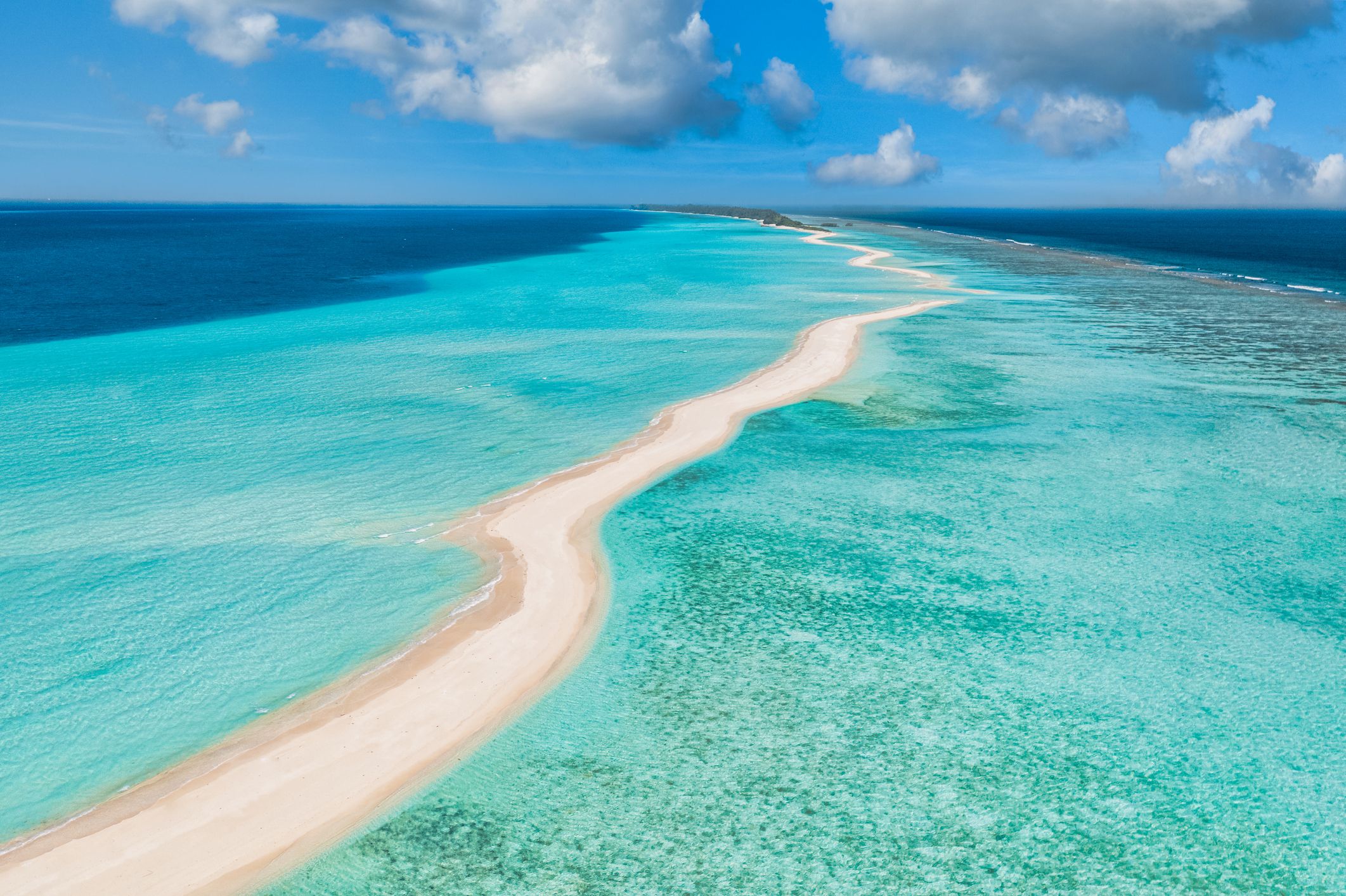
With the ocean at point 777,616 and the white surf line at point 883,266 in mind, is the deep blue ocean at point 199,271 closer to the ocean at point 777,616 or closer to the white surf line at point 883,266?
the ocean at point 777,616

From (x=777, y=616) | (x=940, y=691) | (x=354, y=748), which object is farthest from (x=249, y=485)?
(x=940, y=691)

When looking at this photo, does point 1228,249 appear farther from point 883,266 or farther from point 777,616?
point 777,616

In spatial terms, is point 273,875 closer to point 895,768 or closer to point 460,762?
point 460,762

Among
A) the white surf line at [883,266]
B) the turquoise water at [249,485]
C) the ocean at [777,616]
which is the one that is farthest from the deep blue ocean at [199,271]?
the white surf line at [883,266]

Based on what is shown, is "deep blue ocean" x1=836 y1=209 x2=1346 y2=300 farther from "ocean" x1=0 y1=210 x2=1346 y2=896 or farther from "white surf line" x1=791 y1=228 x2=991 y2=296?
"ocean" x1=0 y1=210 x2=1346 y2=896

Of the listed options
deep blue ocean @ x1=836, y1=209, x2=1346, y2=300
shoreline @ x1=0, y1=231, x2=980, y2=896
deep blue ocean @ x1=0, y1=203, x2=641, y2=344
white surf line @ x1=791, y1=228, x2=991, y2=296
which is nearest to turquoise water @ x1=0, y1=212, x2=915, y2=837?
shoreline @ x1=0, y1=231, x2=980, y2=896

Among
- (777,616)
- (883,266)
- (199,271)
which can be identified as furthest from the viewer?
(883,266)

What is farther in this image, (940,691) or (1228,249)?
(1228,249)
